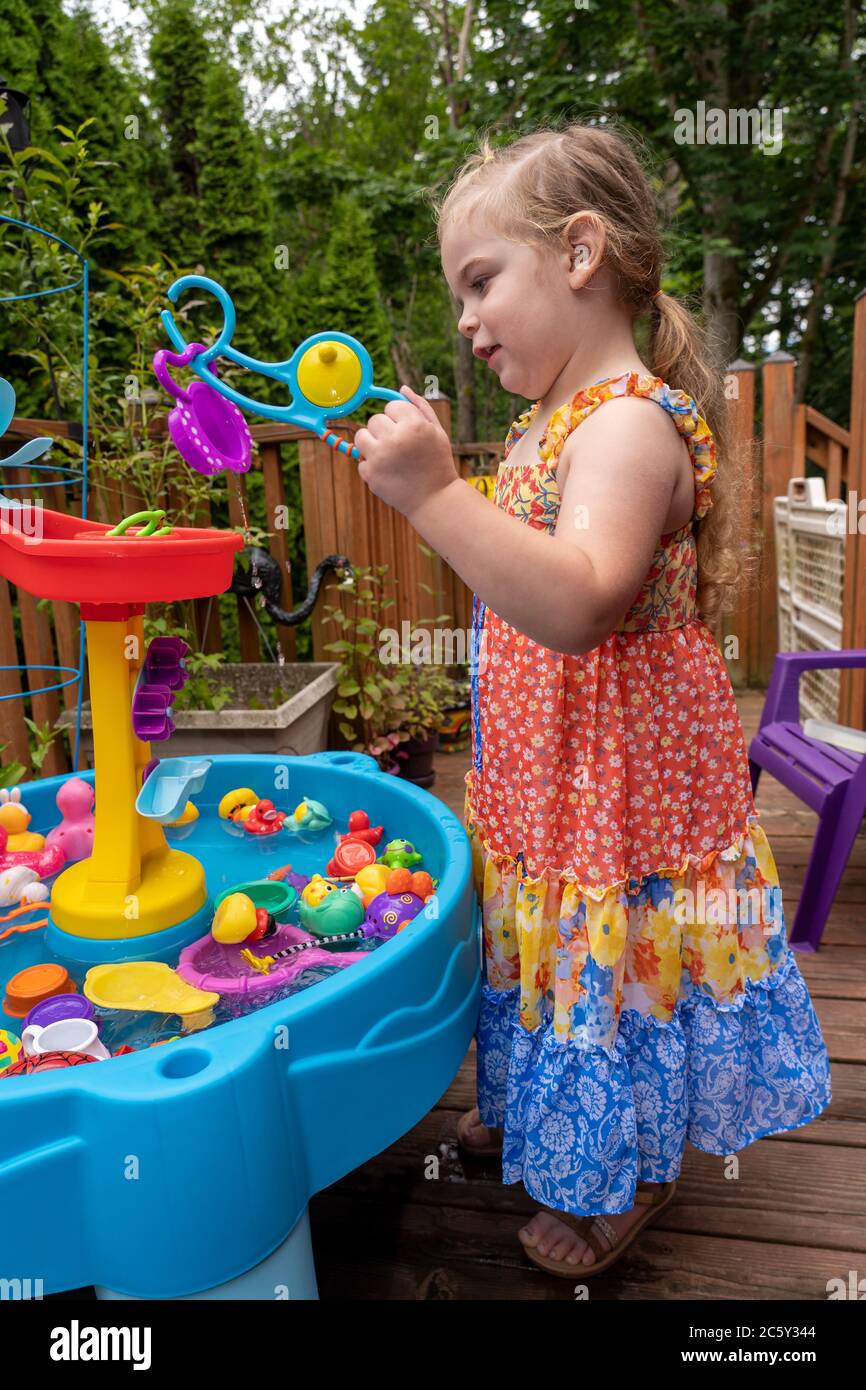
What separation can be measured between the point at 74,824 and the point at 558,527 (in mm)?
1010

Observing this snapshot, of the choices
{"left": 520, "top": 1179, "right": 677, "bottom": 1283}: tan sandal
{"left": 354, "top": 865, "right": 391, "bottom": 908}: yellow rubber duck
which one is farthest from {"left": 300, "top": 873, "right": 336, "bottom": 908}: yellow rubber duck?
{"left": 520, "top": 1179, "right": 677, "bottom": 1283}: tan sandal

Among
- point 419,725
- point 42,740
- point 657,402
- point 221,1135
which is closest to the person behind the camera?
point 221,1135

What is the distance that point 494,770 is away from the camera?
117cm

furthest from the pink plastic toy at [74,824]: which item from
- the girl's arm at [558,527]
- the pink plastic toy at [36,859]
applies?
the girl's arm at [558,527]

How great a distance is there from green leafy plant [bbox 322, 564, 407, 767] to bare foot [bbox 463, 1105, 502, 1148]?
1642 millimetres

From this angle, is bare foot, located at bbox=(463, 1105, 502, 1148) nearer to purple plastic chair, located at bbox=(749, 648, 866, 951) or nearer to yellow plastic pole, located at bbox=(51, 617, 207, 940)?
yellow plastic pole, located at bbox=(51, 617, 207, 940)

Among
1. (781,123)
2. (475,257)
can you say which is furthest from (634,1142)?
(781,123)

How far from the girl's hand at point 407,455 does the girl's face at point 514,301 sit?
22 cm

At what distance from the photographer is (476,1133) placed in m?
1.42

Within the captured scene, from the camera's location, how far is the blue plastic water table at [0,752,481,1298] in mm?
739

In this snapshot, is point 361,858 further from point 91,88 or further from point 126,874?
point 91,88

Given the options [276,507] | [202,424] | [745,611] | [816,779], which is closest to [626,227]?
[202,424]

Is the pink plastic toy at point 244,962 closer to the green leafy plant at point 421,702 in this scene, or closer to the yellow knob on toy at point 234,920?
the yellow knob on toy at point 234,920

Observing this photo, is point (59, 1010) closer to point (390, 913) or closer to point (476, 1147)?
point (390, 913)
